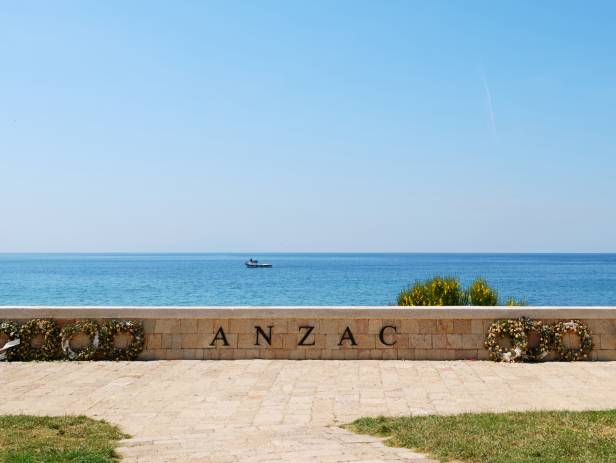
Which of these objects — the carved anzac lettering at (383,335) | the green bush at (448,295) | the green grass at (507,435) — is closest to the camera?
the green grass at (507,435)

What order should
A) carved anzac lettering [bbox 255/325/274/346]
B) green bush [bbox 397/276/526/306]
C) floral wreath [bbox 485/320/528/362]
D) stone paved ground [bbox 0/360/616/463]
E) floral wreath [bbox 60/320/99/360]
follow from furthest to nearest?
green bush [bbox 397/276/526/306] < carved anzac lettering [bbox 255/325/274/346] < floral wreath [bbox 60/320/99/360] < floral wreath [bbox 485/320/528/362] < stone paved ground [bbox 0/360/616/463]

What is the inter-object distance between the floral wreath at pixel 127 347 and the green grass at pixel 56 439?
16.9 ft

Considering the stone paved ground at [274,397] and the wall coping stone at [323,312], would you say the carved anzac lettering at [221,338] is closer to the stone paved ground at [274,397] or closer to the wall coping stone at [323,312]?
the wall coping stone at [323,312]

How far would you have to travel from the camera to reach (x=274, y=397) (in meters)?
9.85

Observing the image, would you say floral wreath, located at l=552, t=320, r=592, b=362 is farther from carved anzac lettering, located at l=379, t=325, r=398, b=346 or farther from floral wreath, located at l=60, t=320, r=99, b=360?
floral wreath, located at l=60, t=320, r=99, b=360

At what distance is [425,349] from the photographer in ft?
44.2

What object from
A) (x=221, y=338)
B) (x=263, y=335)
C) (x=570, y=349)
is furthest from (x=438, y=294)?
(x=221, y=338)

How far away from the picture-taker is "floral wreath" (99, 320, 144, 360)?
533 inches

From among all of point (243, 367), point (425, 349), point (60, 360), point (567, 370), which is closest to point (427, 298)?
point (425, 349)

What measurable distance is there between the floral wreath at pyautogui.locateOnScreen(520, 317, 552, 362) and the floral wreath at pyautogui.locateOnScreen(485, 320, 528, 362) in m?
0.13

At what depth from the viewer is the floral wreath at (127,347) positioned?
13531 mm

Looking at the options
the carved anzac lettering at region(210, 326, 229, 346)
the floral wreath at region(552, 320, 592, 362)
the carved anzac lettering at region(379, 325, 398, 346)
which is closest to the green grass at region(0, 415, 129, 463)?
the carved anzac lettering at region(210, 326, 229, 346)

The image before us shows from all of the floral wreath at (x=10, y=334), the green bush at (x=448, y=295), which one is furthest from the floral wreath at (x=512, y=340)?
the floral wreath at (x=10, y=334)

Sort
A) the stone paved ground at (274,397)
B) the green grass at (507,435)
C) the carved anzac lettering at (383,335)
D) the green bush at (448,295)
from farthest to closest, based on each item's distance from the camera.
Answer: the green bush at (448,295), the carved anzac lettering at (383,335), the stone paved ground at (274,397), the green grass at (507,435)
